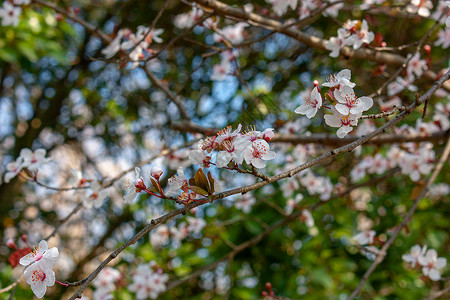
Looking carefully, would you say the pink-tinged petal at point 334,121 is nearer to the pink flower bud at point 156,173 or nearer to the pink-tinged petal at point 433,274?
the pink flower bud at point 156,173

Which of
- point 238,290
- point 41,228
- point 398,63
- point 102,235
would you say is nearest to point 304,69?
point 398,63

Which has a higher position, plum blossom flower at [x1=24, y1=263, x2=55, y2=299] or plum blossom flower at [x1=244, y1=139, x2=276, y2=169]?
plum blossom flower at [x1=244, y1=139, x2=276, y2=169]

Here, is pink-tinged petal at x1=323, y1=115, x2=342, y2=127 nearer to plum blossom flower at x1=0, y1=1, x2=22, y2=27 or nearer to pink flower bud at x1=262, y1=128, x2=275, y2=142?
pink flower bud at x1=262, y1=128, x2=275, y2=142

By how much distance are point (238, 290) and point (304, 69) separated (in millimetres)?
1358

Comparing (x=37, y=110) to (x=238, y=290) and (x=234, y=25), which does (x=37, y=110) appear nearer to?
(x=234, y=25)

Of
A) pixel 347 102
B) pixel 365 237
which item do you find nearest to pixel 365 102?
pixel 347 102

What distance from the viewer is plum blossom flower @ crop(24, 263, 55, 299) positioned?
82 cm

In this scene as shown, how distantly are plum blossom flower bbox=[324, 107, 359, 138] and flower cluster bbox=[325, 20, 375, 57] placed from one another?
625mm

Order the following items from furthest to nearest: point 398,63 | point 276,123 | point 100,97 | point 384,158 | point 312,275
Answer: point 100,97, point 384,158, point 312,275, point 398,63, point 276,123

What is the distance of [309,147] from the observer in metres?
2.05

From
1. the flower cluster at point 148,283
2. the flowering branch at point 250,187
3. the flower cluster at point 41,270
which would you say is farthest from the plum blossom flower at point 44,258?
the flower cluster at point 148,283

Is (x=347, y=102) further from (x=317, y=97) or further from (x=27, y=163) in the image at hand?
(x=27, y=163)

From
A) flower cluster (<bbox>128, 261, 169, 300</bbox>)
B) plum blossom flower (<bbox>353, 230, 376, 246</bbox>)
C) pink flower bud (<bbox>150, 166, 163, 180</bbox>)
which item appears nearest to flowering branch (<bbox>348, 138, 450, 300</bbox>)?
plum blossom flower (<bbox>353, 230, 376, 246</bbox>)

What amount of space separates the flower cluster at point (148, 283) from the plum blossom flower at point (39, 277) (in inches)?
41.9
